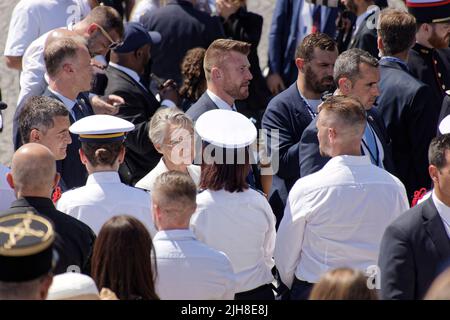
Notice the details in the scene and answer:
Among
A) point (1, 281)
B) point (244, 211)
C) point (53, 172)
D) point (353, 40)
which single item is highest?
point (1, 281)

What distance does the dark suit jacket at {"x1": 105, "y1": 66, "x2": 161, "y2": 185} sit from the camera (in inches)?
289

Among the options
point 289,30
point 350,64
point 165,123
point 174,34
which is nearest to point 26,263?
point 165,123

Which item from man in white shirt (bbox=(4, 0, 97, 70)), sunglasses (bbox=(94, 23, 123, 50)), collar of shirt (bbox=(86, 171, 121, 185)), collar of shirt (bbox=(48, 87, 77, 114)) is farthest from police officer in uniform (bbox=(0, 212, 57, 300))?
man in white shirt (bbox=(4, 0, 97, 70))

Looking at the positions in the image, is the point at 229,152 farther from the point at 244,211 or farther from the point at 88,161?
the point at 88,161

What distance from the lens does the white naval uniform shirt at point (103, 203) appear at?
18.1ft

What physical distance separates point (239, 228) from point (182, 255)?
2.37 feet

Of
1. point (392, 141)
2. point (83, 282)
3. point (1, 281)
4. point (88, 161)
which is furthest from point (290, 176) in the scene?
point (1, 281)

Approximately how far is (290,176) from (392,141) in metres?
0.98

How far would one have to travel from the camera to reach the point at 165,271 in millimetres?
4824

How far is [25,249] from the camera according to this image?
3805 mm

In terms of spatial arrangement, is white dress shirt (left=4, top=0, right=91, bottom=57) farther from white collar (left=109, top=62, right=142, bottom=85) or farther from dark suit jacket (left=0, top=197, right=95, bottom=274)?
dark suit jacket (left=0, top=197, right=95, bottom=274)

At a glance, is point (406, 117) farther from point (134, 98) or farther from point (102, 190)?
point (102, 190)

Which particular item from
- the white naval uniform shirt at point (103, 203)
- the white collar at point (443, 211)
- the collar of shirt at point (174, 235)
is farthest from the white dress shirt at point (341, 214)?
the collar of shirt at point (174, 235)

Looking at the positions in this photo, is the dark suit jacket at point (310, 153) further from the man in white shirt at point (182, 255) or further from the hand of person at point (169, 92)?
the hand of person at point (169, 92)
